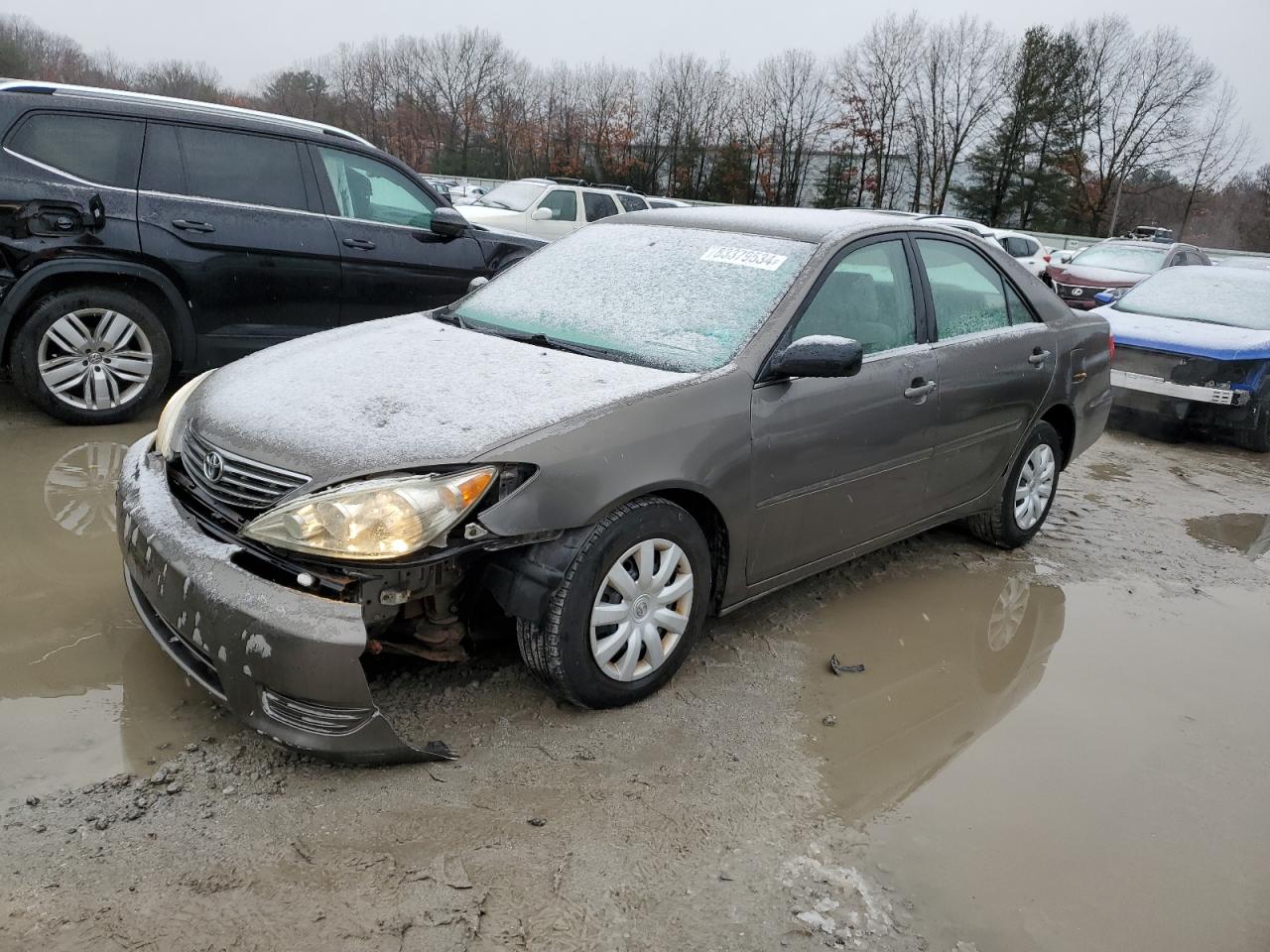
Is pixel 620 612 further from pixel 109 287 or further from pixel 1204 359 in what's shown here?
pixel 1204 359

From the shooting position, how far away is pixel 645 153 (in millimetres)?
53844

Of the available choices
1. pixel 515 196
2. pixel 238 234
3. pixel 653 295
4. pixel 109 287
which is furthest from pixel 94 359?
Answer: pixel 515 196

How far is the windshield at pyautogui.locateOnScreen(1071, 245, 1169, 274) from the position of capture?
17.3 meters

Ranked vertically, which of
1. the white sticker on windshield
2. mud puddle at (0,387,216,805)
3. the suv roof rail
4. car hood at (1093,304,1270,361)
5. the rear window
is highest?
the suv roof rail

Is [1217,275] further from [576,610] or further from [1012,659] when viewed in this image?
[576,610]

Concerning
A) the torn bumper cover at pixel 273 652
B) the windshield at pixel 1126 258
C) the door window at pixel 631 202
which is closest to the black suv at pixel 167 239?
the torn bumper cover at pixel 273 652

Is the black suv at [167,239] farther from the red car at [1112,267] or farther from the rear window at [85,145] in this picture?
the red car at [1112,267]

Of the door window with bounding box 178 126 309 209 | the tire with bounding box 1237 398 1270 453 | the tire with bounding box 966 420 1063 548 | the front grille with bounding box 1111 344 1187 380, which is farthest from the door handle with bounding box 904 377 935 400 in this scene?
the tire with bounding box 1237 398 1270 453

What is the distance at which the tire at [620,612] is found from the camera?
9.48ft

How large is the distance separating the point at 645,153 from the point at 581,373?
175ft

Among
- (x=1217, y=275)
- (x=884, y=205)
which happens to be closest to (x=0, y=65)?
(x=884, y=205)

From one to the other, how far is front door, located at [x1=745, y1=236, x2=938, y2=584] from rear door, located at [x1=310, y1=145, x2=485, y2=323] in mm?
3720

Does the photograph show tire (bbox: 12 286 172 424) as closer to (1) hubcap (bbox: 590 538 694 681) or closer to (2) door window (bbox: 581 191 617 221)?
(1) hubcap (bbox: 590 538 694 681)

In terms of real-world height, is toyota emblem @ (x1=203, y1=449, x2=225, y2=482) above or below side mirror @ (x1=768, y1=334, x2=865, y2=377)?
below
